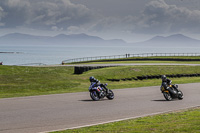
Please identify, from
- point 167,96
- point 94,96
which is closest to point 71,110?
point 94,96

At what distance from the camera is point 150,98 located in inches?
725

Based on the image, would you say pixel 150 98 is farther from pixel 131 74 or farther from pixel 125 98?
pixel 131 74

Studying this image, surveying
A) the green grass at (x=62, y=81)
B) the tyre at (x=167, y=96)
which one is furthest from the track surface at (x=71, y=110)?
the green grass at (x=62, y=81)

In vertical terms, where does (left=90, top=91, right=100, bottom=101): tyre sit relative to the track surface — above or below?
above

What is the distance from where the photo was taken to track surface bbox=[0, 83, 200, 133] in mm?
10914

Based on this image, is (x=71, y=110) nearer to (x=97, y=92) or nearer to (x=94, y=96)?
(x=94, y=96)

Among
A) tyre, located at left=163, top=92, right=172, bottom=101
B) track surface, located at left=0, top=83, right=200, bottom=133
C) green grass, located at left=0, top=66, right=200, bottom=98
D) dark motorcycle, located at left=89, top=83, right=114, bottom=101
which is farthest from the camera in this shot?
green grass, located at left=0, top=66, right=200, bottom=98

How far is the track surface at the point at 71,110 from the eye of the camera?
35.8 feet

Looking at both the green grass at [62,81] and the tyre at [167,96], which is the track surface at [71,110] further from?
the green grass at [62,81]

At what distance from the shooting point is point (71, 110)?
46.0ft

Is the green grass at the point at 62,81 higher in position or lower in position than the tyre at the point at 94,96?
higher

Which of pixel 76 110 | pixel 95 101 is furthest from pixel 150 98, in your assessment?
pixel 76 110

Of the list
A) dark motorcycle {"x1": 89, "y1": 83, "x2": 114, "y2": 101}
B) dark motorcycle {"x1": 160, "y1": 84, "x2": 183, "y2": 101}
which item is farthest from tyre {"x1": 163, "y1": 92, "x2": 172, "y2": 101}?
dark motorcycle {"x1": 89, "y1": 83, "x2": 114, "y2": 101}

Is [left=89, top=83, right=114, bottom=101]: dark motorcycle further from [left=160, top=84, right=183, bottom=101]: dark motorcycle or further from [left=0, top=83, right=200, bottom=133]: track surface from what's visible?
[left=160, top=84, right=183, bottom=101]: dark motorcycle
